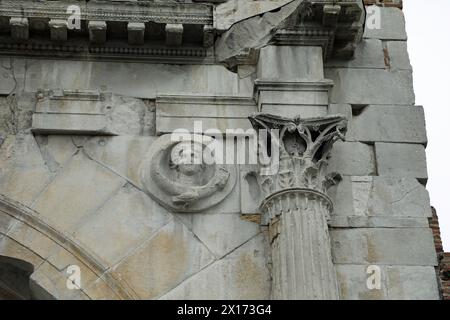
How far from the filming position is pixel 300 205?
8.88m

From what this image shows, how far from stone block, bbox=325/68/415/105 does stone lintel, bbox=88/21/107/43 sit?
217cm

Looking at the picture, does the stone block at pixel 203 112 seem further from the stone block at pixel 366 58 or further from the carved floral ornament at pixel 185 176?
the stone block at pixel 366 58

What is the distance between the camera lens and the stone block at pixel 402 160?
9.62 meters

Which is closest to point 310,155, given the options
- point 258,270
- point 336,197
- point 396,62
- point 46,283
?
point 336,197

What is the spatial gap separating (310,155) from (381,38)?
1998 mm

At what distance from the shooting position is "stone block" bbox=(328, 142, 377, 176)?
378 inches

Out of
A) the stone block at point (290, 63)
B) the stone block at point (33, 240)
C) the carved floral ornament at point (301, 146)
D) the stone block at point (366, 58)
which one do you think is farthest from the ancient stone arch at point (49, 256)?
the stone block at point (366, 58)

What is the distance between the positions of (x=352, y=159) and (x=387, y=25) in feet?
5.68

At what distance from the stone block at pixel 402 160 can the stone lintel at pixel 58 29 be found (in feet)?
10.1

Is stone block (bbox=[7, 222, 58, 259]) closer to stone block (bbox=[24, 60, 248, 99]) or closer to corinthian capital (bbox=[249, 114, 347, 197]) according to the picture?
stone block (bbox=[24, 60, 248, 99])

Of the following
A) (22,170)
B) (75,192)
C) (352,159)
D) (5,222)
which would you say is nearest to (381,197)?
(352,159)

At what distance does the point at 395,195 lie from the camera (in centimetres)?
946

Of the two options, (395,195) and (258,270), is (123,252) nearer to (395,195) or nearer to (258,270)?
(258,270)

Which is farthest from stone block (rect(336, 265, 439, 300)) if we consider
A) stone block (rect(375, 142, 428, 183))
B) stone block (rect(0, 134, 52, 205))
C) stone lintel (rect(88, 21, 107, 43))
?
stone lintel (rect(88, 21, 107, 43))
